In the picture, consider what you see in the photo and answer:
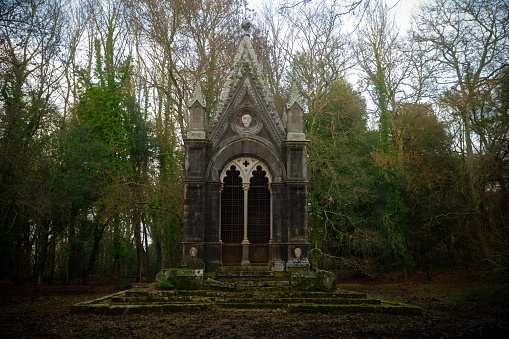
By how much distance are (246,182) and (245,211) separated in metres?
0.96

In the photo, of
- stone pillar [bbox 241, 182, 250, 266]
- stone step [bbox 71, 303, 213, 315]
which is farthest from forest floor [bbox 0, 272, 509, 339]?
stone pillar [bbox 241, 182, 250, 266]

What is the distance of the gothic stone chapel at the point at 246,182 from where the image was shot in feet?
41.6

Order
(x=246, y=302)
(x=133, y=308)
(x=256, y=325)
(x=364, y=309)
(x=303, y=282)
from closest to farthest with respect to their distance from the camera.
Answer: (x=256, y=325), (x=133, y=308), (x=364, y=309), (x=246, y=302), (x=303, y=282)

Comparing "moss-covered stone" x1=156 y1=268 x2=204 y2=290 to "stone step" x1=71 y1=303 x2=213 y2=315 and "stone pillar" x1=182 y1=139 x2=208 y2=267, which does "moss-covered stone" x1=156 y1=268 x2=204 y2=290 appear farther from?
"stone step" x1=71 y1=303 x2=213 y2=315

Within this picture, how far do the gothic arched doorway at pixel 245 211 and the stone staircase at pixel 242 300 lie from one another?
1270 mm

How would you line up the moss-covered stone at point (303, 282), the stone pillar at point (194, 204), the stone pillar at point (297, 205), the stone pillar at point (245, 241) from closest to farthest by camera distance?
1. the moss-covered stone at point (303, 282)
2. the stone pillar at point (194, 204)
3. the stone pillar at point (297, 205)
4. the stone pillar at point (245, 241)

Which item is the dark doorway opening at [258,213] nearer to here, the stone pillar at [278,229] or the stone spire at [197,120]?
the stone pillar at [278,229]

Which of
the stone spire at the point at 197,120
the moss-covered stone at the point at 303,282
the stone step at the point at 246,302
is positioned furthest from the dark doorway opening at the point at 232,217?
the moss-covered stone at the point at 303,282

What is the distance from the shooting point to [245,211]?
13.1 m

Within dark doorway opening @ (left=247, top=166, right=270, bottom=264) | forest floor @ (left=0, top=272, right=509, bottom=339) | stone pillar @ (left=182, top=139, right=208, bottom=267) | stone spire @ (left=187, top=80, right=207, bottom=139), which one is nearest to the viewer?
forest floor @ (left=0, top=272, right=509, bottom=339)

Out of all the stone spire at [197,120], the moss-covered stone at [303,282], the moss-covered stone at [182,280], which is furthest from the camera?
the stone spire at [197,120]

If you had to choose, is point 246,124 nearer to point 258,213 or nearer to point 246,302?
point 258,213

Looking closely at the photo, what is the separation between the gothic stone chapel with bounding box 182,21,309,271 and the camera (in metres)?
12.7

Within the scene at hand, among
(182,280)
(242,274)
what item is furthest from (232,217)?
(182,280)
